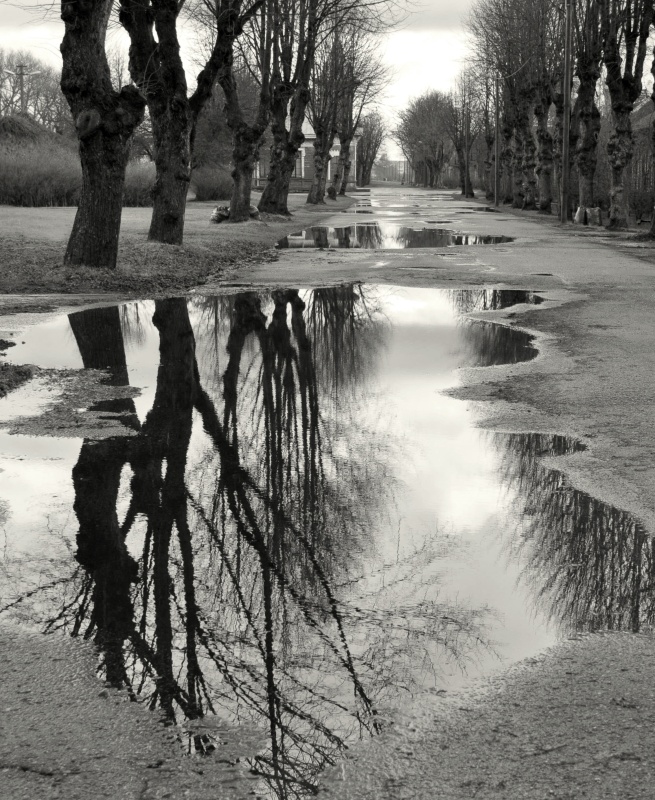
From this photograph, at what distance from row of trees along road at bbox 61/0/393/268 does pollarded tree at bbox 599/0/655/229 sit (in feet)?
22.0

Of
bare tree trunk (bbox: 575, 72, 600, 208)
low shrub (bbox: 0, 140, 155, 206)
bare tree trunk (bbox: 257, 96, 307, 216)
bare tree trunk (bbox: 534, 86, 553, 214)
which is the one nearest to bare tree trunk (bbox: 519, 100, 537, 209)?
bare tree trunk (bbox: 534, 86, 553, 214)

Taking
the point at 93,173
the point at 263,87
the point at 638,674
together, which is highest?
the point at 263,87

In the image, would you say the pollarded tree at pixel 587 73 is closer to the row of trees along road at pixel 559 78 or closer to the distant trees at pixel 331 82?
the row of trees along road at pixel 559 78

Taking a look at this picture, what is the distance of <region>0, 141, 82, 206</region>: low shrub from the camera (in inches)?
1435

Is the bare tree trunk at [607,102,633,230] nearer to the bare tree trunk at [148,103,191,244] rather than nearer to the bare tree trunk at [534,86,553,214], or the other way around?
the bare tree trunk at [534,86,553,214]

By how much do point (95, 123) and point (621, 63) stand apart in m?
19.8

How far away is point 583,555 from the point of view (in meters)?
3.97

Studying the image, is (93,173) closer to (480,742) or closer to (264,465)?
(264,465)

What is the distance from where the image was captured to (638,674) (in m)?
2.96

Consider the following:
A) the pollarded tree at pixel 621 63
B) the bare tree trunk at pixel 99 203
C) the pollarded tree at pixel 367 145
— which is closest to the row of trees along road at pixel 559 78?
the pollarded tree at pixel 621 63

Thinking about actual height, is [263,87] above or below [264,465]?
above

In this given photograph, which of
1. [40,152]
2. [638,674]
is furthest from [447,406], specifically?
[40,152]

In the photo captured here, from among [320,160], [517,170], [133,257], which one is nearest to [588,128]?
[320,160]

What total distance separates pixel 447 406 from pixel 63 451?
255cm
